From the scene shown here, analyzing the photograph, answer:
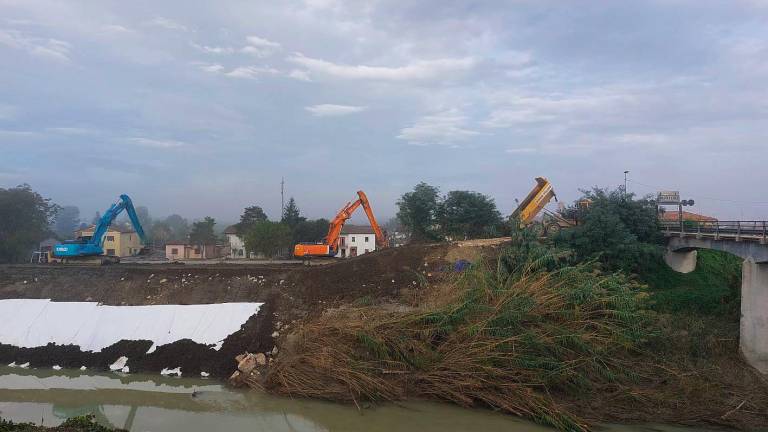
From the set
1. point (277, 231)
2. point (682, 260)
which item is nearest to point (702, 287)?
point (682, 260)

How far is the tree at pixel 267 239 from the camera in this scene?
3606 cm

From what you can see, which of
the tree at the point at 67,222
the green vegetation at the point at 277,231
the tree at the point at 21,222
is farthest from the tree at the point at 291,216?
the tree at the point at 67,222

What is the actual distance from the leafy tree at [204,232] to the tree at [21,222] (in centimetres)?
1381

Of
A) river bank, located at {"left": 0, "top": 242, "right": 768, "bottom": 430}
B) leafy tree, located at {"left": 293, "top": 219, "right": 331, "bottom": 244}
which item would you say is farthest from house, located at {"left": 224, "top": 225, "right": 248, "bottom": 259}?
river bank, located at {"left": 0, "top": 242, "right": 768, "bottom": 430}

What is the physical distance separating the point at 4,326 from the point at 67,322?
2191mm

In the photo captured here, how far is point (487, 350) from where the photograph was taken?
12.0 metres

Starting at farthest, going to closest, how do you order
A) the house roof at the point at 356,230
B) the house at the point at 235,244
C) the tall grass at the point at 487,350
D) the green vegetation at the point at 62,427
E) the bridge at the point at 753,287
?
the house at the point at 235,244, the house roof at the point at 356,230, the bridge at the point at 753,287, the tall grass at the point at 487,350, the green vegetation at the point at 62,427

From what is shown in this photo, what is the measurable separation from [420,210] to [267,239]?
1212cm

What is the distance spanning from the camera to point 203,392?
42.6 ft

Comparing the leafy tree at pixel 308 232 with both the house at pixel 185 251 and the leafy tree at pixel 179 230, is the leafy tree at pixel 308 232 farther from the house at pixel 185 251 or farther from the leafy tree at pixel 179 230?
the leafy tree at pixel 179 230

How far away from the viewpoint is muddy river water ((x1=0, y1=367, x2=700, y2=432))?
35.7ft

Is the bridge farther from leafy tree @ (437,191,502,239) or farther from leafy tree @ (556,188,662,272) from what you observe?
leafy tree @ (437,191,502,239)

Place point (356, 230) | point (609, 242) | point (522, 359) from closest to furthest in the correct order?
point (522, 359) < point (609, 242) < point (356, 230)

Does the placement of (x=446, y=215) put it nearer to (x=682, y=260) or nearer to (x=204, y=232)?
(x=682, y=260)
